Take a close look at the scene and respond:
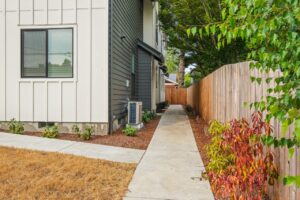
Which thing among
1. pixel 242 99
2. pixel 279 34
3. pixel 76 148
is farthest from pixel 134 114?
pixel 279 34

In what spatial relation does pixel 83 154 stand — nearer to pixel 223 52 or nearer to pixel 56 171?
pixel 56 171

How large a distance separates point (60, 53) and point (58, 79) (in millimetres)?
723

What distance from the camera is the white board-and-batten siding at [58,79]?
29.2 feet

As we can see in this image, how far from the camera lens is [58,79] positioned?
8992 millimetres

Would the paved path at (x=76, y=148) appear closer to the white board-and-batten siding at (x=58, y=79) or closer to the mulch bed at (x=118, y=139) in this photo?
the mulch bed at (x=118, y=139)

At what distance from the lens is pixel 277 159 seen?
3705 mm

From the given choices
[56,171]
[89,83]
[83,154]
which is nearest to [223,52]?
[89,83]

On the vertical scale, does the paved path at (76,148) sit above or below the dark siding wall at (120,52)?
below

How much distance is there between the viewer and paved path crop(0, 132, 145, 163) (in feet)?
21.5

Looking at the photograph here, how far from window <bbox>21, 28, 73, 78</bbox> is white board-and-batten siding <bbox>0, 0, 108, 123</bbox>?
16 cm

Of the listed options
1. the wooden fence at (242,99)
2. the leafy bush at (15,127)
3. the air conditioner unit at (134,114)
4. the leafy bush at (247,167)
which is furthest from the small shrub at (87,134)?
the leafy bush at (247,167)

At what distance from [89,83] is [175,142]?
2809mm

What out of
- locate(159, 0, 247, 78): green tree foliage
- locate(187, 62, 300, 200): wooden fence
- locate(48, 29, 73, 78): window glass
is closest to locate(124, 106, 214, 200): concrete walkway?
locate(187, 62, 300, 200): wooden fence

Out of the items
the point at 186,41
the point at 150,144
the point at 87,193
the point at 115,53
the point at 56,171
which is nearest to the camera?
the point at 87,193
